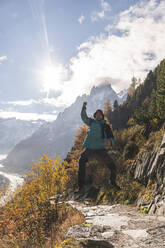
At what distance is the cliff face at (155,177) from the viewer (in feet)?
12.9

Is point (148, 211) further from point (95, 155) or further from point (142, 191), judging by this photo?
point (95, 155)

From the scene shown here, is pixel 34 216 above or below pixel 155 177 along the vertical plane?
below

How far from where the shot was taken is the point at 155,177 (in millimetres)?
5320

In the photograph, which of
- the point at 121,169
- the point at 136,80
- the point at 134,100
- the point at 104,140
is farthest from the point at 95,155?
the point at 136,80

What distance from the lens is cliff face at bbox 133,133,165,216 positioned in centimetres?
394

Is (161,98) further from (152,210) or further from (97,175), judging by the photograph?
(152,210)

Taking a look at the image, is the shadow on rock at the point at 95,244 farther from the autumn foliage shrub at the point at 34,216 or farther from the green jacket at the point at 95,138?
the green jacket at the point at 95,138

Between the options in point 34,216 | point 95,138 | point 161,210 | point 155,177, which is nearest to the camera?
point 161,210

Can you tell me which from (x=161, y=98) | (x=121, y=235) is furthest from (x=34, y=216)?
(x=161, y=98)

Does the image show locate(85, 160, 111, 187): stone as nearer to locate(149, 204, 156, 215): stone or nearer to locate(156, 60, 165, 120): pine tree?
locate(149, 204, 156, 215): stone

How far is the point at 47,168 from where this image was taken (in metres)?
6.85

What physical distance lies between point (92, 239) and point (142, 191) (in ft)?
12.7

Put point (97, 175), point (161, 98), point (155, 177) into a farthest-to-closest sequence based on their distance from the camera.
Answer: point (161, 98) → point (97, 175) → point (155, 177)

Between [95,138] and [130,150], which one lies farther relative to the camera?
[130,150]
